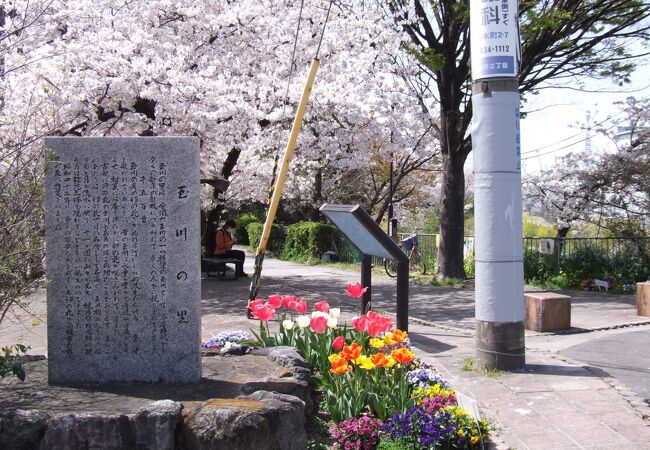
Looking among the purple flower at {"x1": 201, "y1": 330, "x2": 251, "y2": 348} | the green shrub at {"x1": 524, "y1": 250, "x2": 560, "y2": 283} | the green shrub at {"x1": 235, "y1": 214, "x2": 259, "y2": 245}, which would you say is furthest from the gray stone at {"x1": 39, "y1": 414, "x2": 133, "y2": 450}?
the green shrub at {"x1": 235, "y1": 214, "x2": 259, "y2": 245}

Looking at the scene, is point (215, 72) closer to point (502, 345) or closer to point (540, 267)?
point (540, 267)

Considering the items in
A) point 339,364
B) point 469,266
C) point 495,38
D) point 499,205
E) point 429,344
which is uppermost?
point 495,38

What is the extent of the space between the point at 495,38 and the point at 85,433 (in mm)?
5078

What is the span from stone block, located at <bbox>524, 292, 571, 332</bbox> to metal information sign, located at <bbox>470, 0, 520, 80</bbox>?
12.6ft

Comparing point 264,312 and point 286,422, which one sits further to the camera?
point 264,312

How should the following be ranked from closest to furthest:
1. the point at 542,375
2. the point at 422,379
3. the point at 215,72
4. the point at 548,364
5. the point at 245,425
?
the point at 245,425
the point at 422,379
the point at 542,375
the point at 548,364
the point at 215,72

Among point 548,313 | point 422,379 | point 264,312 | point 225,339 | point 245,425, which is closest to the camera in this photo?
point 245,425

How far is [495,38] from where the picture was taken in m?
6.45

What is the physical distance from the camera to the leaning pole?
652 centimetres

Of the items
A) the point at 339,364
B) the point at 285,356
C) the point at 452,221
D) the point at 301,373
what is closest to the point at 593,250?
the point at 452,221

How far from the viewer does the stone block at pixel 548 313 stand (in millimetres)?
9086

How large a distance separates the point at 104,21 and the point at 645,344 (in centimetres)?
1229

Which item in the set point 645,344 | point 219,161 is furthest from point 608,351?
point 219,161

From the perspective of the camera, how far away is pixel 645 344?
8289mm
